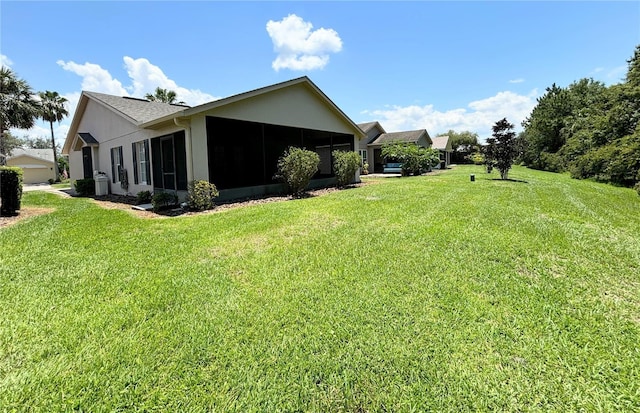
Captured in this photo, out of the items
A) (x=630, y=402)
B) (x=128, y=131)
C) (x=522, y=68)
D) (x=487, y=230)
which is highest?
(x=522, y=68)

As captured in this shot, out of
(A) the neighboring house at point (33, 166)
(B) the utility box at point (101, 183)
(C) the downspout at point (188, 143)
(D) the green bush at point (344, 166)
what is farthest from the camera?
(A) the neighboring house at point (33, 166)

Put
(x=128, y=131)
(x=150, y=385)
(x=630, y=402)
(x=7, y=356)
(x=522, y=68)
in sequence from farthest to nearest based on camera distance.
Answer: (x=522, y=68) → (x=128, y=131) → (x=7, y=356) → (x=150, y=385) → (x=630, y=402)

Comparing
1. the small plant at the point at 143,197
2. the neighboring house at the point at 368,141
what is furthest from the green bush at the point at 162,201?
the neighboring house at the point at 368,141

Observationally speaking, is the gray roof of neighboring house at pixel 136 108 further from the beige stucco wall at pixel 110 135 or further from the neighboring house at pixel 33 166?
the neighboring house at pixel 33 166

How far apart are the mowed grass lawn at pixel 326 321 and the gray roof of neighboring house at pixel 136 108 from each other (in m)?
8.73

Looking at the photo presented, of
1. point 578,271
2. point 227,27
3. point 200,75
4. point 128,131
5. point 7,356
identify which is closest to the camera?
point 7,356

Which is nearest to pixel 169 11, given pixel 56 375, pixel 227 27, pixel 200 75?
pixel 227 27

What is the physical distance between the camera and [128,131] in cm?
1383

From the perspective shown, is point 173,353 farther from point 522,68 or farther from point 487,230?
point 522,68

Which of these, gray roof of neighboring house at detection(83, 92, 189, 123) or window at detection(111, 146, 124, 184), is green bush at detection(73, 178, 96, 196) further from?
gray roof of neighboring house at detection(83, 92, 189, 123)

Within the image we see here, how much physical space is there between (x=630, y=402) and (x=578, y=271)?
2552 millimetres

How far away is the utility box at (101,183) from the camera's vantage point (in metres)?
15.6

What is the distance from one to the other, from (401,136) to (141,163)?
80.4 ft

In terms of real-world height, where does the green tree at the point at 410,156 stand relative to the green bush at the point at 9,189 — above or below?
above
